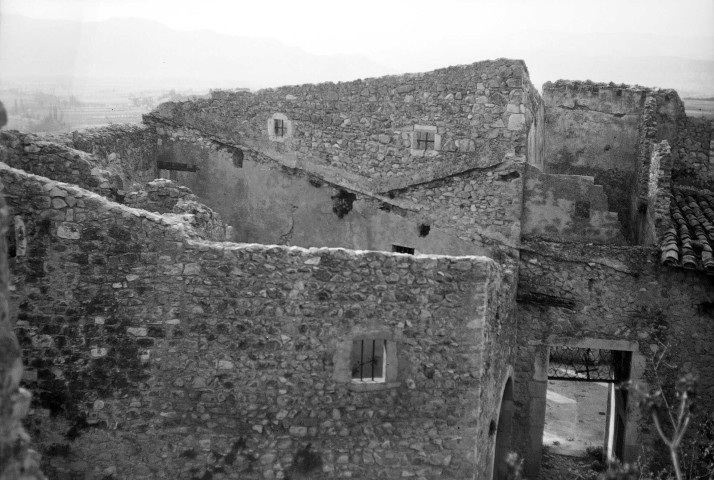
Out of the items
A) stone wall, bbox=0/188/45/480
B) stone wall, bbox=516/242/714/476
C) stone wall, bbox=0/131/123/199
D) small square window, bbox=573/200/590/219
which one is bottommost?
stone wall, bbox=516/242/714/476

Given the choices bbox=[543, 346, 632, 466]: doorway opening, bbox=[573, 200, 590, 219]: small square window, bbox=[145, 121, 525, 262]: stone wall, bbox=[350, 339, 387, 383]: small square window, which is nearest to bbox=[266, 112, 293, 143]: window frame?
bbox=[145, 121, 525, 262]: stone wall

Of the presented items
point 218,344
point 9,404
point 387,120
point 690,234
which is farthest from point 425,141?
point 9,404

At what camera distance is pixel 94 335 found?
8.94 m

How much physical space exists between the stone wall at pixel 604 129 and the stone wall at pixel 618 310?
3.50 metres

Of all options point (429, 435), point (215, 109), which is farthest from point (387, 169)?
point (429, 435)

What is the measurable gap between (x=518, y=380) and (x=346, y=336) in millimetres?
6073

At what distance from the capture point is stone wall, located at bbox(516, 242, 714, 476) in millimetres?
13523

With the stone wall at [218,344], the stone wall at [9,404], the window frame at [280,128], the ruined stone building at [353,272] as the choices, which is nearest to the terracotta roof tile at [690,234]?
the ruined stone building at [353,272]

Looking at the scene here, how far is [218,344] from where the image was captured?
9.05m

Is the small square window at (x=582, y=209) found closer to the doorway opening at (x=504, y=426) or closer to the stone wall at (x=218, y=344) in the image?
the doorway opening at (x=504, y=426)

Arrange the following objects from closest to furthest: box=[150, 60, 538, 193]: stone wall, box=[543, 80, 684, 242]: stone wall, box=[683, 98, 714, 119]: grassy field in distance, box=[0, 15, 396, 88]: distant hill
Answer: box=[150, 60, 538, 193]: stone wall
box=[543, 80, 684, 242]: stone wall
box=[683, 98, 714, 119]: grassy field in distance
box=[0, 15, 396, 88]: distant hill

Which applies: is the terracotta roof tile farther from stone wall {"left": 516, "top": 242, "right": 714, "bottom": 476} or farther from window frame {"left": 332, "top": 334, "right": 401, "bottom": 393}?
window frame {"left": 332, "top": 334, "right": 401, "bottom": 393}

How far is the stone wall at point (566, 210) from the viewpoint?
14477 millimetres

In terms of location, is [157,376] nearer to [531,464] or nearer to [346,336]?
[346,336]
